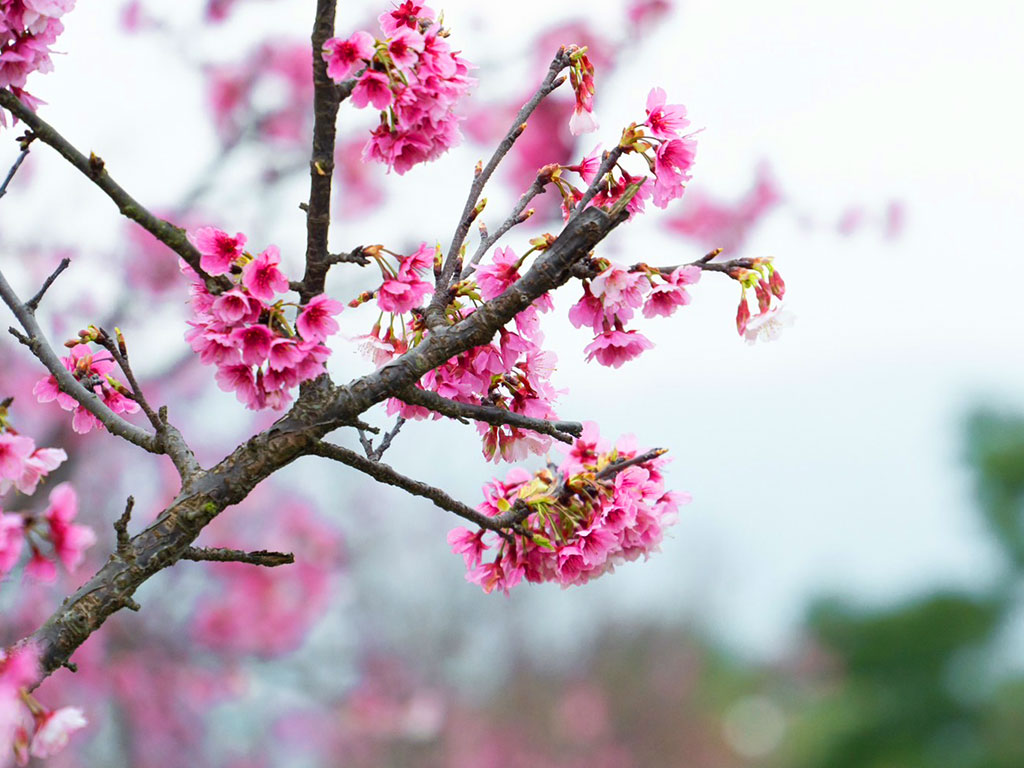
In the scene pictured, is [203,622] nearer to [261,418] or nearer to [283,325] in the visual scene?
[261,418]

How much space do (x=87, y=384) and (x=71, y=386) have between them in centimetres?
11

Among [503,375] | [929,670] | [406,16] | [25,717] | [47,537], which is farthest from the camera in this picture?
[929,670]

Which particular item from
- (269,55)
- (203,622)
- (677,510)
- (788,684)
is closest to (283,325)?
(677,510)

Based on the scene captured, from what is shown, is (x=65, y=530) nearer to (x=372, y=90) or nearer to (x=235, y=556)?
(x=235, y=556)

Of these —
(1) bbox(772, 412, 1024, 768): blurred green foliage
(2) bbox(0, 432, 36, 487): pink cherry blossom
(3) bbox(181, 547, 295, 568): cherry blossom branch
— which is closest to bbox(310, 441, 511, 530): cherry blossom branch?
(3) bbox(181, 547, 295, 568): cherry blossom branch

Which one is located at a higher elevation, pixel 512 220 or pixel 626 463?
pixel 512 220

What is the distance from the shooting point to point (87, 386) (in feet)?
4.48

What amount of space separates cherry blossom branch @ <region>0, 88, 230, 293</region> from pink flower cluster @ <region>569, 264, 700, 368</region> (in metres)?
0.46

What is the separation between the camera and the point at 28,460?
4.30 feet

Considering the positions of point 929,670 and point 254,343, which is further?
point 929,670

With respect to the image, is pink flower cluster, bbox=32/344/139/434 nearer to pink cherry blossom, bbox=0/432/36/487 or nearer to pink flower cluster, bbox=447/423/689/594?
pink cherry blossom, bbox=0/432/36/487

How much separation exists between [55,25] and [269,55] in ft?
11.4

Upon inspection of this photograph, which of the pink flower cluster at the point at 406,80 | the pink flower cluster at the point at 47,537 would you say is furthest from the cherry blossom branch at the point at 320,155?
the pink flower cluster at the point at 47,537

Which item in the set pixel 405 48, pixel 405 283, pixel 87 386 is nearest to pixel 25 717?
pixel 87 386
